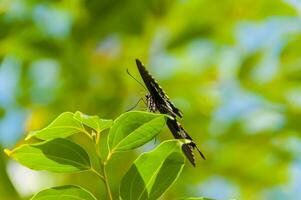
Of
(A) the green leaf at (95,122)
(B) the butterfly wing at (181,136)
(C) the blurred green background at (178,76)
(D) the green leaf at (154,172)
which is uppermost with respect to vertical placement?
(C) the blurred green background at (178,76)

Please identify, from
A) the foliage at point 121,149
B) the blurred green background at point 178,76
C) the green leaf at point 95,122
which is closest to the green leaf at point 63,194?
the foliage at point 121,149

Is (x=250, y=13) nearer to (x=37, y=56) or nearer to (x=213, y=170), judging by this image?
(x=213, y=170)

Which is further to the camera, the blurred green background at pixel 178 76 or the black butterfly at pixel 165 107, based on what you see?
the blurred green background at pixel 178 76

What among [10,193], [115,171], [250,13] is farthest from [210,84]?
[10,193]

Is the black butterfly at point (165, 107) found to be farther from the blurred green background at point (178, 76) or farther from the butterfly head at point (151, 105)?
the blurred green background at point (178, 76)

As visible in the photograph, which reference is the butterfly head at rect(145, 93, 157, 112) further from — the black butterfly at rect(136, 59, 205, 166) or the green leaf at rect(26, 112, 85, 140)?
the green leaf at rect(26, 112, 85, 140)

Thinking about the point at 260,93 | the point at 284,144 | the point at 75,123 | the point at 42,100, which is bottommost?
the point at 75,123

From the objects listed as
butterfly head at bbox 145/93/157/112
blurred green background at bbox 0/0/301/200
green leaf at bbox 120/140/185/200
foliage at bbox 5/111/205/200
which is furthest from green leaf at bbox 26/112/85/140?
blurred green background at bbox 0/0/301/200

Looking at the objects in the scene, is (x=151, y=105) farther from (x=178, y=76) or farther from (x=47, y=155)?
(x=178, y=76)
